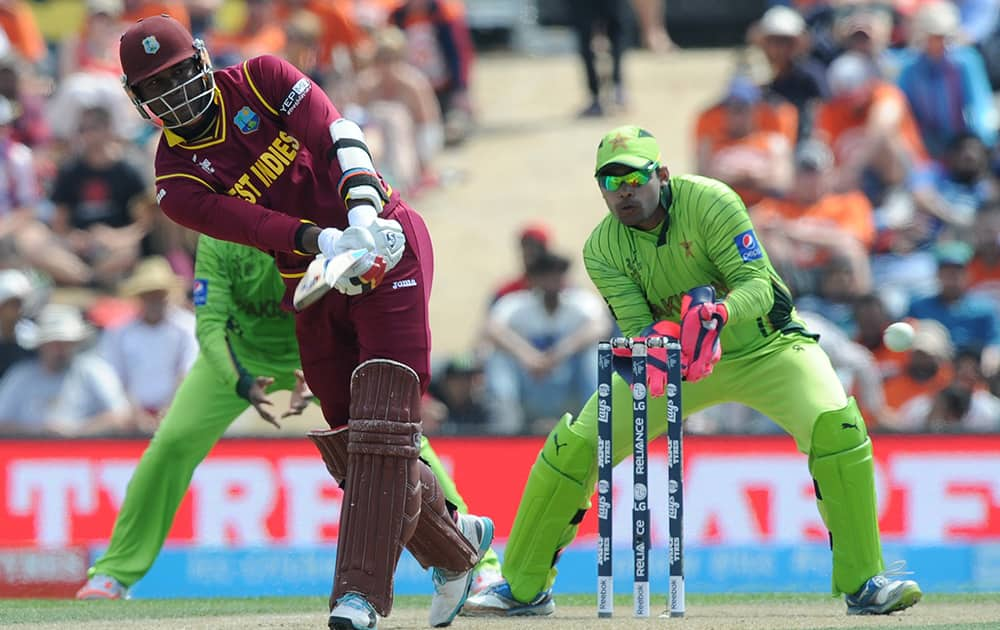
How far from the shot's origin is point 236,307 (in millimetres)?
8805

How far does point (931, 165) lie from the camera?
47.5 feet

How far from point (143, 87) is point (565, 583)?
5242 millimetres

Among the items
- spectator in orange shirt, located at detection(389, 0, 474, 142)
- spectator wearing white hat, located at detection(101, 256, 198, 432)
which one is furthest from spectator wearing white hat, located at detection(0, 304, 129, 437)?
spectator in orange shirt, located at detection(389, 0, 474, 142)

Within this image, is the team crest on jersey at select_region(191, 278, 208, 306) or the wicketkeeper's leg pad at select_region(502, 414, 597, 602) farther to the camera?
the team crest on jersey at select_region(191, 278, 208, 306)

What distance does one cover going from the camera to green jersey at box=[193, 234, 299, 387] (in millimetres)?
8688

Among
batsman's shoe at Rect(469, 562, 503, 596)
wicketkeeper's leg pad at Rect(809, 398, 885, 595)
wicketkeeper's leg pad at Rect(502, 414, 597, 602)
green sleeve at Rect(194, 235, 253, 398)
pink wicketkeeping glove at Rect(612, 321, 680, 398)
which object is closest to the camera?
pink wicketkeeping glove at Rect(612, 321, 680, 398)

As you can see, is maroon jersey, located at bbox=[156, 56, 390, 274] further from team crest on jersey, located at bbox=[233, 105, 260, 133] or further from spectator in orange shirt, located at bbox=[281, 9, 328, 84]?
spectator in orange shirt, located at bbox=[281, 9, 328, 84]

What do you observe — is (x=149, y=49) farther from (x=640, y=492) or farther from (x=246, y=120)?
(x=640, y=492)

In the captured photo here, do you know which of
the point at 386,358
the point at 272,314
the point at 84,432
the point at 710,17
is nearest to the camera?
the point at 386,358

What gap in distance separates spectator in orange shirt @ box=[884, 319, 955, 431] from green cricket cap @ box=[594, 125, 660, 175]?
16.7ft

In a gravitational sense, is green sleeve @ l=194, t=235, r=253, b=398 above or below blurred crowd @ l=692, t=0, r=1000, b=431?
below

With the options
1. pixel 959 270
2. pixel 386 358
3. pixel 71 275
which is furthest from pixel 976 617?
pixel 71 275

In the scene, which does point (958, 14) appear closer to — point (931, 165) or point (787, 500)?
point (931, 165)

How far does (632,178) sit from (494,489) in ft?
13.4
